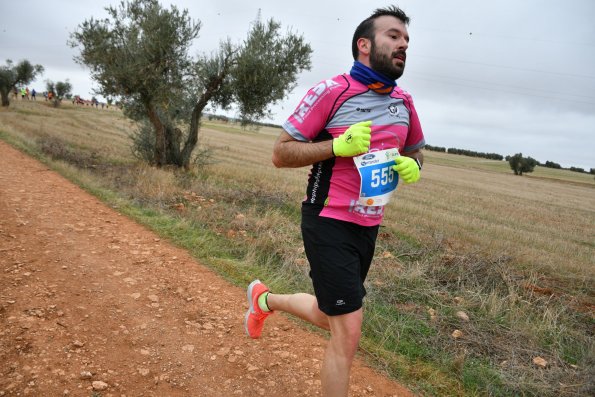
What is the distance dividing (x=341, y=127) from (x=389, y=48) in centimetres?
56

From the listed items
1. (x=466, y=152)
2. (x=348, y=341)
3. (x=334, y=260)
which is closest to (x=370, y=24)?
(x=334, y=260)

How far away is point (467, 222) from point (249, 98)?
23.7ft

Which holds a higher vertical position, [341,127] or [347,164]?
[341,127]

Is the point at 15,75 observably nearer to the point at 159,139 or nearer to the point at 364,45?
the point at 159,139

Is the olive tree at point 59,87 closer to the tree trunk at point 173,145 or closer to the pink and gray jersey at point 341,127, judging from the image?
the tree trunk at point 173,145

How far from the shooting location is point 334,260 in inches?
94.0

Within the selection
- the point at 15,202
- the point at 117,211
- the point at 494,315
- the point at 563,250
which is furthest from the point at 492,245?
the point at 15,202

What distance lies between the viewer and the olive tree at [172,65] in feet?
37.8

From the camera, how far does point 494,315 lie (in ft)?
15.1

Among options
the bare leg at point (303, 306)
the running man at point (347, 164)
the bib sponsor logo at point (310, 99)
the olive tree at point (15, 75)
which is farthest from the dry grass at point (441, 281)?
the olive tree at point (15, 75)

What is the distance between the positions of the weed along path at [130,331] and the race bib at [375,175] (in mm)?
1547

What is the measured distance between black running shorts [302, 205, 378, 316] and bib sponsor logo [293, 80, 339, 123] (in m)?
0.57

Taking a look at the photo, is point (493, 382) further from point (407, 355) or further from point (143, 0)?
point (143, 0)

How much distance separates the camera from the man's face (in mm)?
2471
